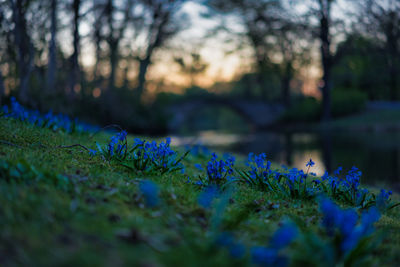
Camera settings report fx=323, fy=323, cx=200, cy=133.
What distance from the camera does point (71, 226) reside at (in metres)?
1.90

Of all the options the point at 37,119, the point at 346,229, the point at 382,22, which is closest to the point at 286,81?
the point at 382,22

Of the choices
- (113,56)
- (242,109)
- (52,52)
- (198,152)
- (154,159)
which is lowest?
(198,152)

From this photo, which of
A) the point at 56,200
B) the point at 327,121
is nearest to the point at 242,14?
the point at 327,121

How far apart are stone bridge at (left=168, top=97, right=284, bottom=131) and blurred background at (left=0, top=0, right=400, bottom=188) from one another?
14 cm

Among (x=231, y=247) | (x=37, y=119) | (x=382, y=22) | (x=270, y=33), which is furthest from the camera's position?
(x=270, y=33)

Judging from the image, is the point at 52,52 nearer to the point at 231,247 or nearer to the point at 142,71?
the point at 142,71

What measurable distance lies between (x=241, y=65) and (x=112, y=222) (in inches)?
1586

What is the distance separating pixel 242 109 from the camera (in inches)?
1646

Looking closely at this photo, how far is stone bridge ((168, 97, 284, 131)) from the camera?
38688 millimetres

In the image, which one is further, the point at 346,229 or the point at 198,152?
the point at 198,152

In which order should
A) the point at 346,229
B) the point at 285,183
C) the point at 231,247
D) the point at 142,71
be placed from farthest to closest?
the point at 142,71, the point at 285,183, the point at 346,229, the point at 231,247

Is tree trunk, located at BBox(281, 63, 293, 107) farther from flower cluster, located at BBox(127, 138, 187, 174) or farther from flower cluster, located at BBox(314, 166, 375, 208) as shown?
flower cluster, located at BBox(127, 138, 187, 174)

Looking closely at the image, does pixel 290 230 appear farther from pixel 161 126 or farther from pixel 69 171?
pixel 161 126

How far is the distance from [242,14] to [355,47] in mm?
10553
